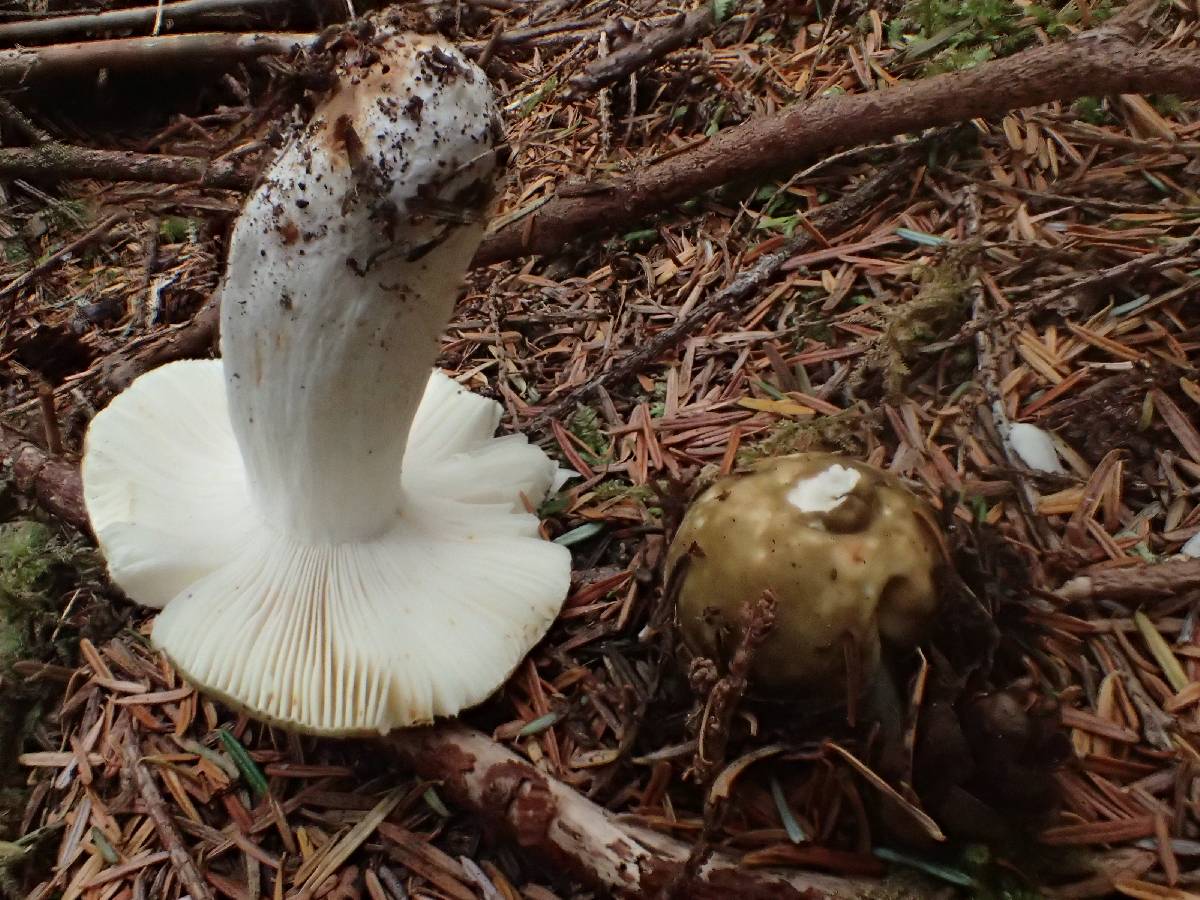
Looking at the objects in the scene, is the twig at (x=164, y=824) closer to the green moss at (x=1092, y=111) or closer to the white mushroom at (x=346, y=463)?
the white mushroom at (x=346, y=463)

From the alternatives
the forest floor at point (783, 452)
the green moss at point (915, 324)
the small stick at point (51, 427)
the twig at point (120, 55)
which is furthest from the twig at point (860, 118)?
A: the twig at point (120, 55)

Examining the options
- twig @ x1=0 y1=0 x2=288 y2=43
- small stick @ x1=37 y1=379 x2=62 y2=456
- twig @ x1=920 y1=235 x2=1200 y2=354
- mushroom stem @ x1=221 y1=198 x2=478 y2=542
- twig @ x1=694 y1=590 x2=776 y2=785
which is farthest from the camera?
twig @ x1=0 y1=0 x2=288 y2=43

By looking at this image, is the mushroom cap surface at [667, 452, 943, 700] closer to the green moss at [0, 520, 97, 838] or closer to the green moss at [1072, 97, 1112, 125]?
the green moss at [0, 520, 97, 838]

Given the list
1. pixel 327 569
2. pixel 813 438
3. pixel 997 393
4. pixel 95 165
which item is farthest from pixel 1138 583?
pixel 95 165

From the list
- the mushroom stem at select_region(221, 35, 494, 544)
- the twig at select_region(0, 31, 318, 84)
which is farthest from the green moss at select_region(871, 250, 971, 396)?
the twig at select_region(0, 31, 318, 84)

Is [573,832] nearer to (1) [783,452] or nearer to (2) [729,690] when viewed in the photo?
(2) [729,690]

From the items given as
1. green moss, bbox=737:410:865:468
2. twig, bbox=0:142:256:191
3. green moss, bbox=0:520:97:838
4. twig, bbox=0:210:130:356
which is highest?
twig, bbox=0:142:256:191
